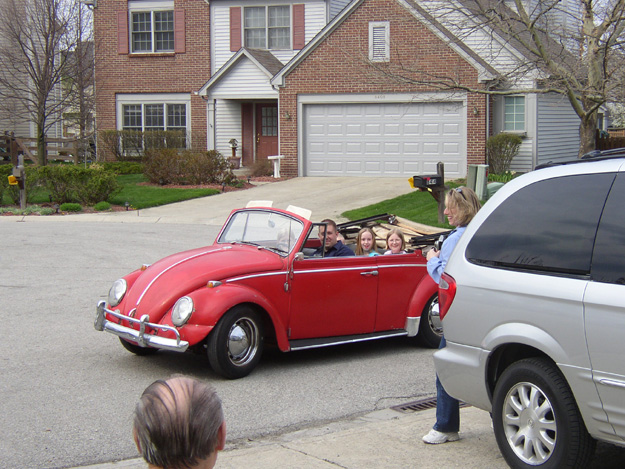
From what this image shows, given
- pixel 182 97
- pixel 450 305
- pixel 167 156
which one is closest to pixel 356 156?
pixel 167 156

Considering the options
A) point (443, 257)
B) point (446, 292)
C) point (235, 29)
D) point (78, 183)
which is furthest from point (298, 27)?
point (446, 292)

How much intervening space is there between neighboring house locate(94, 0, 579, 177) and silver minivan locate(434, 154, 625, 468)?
1706 centimetres

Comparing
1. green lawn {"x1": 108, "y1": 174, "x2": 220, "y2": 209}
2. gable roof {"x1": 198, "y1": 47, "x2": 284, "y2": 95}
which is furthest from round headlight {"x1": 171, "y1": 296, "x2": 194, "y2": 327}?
gable roof {"x1": 198, "y1": 47, "x2": 284, "y2": 95}

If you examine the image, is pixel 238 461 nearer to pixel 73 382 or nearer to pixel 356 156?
pixel 73 382

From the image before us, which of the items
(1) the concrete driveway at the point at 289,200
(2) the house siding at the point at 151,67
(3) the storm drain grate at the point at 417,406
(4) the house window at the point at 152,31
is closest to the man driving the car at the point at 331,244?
(3) the storm drain grate at the point at 417,406

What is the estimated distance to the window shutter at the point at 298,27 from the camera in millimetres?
30000

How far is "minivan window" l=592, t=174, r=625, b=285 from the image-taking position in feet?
14.2

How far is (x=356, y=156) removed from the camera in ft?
88.2

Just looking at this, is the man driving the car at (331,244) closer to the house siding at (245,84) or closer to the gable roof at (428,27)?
the gable roof at (428,27)

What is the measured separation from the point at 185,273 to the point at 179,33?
25490 mm

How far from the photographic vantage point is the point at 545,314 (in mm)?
4602

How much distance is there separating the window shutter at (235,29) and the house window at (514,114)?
10436 mm

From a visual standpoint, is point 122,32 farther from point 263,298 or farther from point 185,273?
point 263,298

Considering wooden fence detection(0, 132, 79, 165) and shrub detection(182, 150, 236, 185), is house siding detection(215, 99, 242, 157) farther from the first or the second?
wooden fence detection(0, 132, 79, 165)
